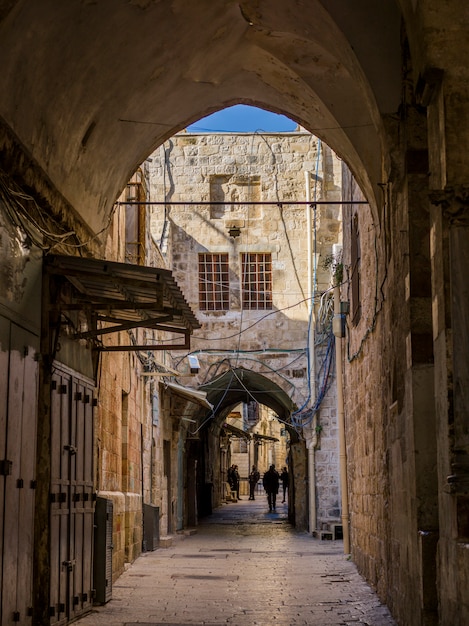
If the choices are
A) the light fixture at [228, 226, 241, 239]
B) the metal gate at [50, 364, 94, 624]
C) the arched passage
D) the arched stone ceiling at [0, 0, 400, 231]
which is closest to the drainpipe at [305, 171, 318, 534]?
the arched passage

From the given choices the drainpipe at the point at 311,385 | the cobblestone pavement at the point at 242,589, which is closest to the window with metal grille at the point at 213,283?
the drainpipe at the point at 311,385

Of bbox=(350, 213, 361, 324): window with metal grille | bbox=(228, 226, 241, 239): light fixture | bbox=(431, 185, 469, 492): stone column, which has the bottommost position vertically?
bbox=(431, 185, 469, 492): stone column

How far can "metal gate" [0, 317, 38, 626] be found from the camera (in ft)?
22.0

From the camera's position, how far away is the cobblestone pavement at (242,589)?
8586mm

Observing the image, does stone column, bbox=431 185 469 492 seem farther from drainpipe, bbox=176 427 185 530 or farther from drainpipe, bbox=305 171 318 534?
drainpipe, bbox=176 427 185 530

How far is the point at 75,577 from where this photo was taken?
8.66 meters

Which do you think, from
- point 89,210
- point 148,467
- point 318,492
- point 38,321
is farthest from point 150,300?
point 318,492

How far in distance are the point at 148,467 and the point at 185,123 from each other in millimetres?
7257

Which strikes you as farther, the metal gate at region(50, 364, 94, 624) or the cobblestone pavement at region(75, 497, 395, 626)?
the cobblestone pavement at region(75, 497, 395, 626)

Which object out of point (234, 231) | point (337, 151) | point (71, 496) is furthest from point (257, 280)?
point (71, 496)

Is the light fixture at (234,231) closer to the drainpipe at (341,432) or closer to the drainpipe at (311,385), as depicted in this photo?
the drainpipe at (311,385)

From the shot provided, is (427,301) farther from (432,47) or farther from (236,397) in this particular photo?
(236,397)

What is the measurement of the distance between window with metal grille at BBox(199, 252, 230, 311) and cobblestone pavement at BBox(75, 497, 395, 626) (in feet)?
23.5

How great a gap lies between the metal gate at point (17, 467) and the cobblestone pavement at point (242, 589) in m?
1.51
